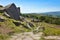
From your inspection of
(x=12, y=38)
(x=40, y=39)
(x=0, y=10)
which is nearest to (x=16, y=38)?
(x=12, y=38)

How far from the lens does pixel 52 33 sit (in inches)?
346

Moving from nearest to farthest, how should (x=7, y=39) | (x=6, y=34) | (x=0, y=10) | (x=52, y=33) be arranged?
(x=7, y=39) → (x=6, y=34) → (x=52, y=33) → (x=0, y=10)

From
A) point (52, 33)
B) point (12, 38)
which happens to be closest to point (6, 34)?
point (12, 38)

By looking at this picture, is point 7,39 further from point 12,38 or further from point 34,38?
point 34,38

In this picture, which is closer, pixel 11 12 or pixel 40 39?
pixel 40 39

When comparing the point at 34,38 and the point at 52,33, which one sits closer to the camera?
the point at 34,38

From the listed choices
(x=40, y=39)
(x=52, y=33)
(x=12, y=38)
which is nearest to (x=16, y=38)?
(x=12, y=38)

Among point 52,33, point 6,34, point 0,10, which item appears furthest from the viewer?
point 0,10

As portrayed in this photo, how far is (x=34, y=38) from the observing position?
7.64 meters

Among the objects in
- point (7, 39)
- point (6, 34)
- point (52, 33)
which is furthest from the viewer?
point (52, 33)

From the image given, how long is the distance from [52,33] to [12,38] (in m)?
2.35

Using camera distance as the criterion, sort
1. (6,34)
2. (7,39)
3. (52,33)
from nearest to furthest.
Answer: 1. (7,39)
2. (6,34)
3. (52,33)

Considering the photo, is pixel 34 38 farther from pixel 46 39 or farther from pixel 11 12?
pixel 11 12

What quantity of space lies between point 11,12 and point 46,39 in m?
11.0
